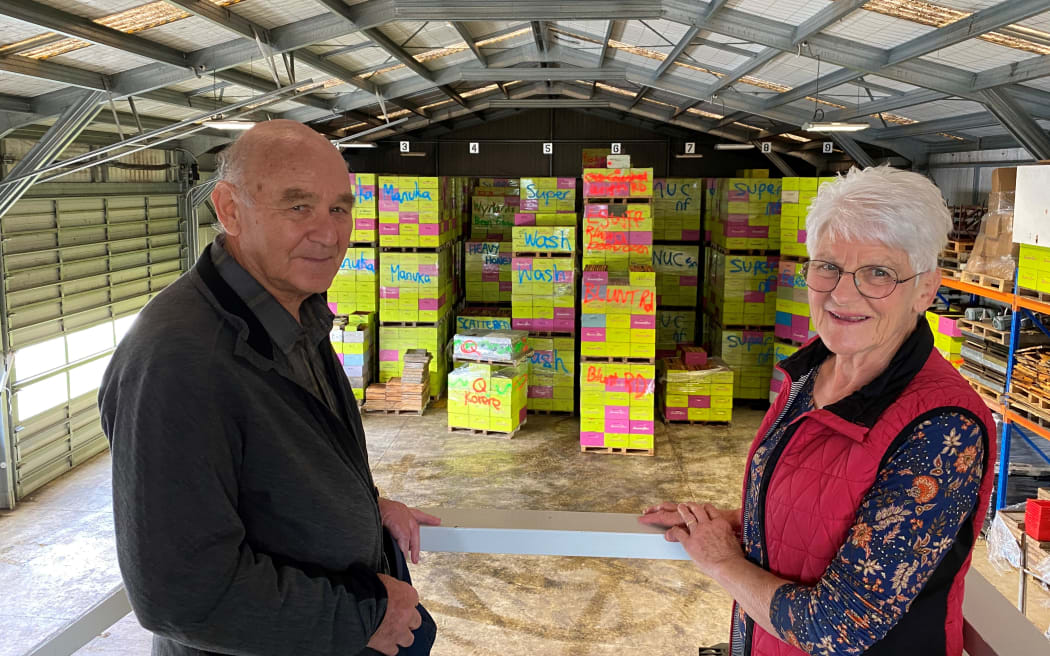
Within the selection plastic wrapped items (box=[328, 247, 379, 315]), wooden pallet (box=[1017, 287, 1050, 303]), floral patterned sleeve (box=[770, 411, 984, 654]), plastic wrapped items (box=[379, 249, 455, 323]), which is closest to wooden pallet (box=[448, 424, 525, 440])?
plastic wrapped items (box=[379, 249, 455, 323])

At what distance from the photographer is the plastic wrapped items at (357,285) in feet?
42.8

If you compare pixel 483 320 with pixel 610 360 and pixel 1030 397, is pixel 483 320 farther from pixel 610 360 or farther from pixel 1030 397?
pixel 1030 397

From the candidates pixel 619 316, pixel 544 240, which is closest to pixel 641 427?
pixel 619 316

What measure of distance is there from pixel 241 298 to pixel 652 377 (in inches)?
367

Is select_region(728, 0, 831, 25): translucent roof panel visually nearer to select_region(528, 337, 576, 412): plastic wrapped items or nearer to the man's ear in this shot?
select_region(528, 337, 576, 412): plastic wrapped items

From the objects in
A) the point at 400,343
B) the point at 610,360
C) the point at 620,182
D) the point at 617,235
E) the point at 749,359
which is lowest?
the point at 749,359

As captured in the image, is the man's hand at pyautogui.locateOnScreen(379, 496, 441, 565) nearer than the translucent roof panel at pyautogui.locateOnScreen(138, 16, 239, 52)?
Yes

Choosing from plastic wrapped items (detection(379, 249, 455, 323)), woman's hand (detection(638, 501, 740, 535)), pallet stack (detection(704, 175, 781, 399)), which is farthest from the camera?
pallet stack (detection(704, 175, 781, 399))

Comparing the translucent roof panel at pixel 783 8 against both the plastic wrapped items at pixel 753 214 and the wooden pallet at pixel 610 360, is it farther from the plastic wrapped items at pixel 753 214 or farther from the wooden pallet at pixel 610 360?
the plastic wrapped items at pixel 753 214

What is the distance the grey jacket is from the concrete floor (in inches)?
195

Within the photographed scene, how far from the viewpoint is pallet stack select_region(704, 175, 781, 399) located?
12.9m

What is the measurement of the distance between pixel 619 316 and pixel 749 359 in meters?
3.66

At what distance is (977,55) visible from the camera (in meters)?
7.07

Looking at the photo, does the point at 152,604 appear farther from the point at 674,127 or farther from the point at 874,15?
the point at 674,127
